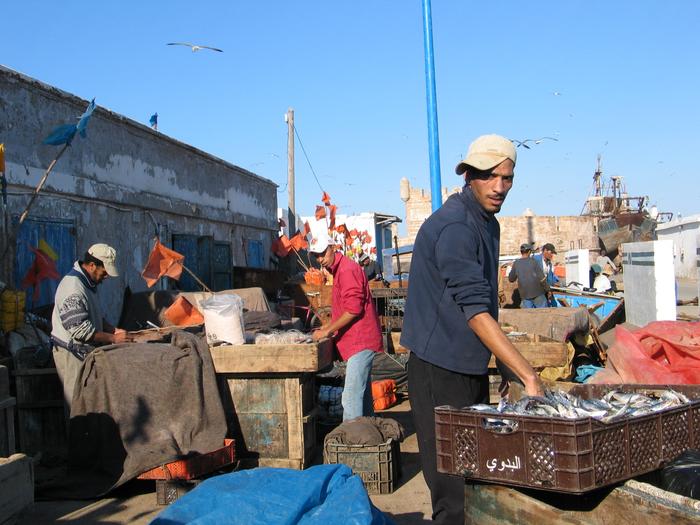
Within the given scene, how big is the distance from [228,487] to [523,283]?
9.66 m

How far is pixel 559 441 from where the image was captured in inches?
107

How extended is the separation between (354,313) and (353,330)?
14 cm

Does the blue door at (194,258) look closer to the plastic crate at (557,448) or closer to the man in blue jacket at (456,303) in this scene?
the man in blue jacket at (456,303)

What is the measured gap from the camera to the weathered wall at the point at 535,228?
147ft

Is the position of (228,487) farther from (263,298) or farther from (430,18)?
(430,18)

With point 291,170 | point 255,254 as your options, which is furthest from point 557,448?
point 291,170

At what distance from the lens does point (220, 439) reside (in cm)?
567

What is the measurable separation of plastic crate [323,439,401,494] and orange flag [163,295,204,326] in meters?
3.24

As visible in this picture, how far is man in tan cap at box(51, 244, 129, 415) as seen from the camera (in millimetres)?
5980

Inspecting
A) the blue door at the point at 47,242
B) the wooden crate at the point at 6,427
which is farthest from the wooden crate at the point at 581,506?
the blue door at the point at 47,242

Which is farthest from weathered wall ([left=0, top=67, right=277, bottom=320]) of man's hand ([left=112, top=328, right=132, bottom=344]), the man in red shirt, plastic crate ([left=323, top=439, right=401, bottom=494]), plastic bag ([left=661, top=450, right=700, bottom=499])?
plastic bag ([left=661, top=450, right=700, bottom=499])

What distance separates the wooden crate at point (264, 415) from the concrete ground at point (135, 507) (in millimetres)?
800

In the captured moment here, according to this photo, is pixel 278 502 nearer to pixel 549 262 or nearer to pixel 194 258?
pixel 194 258

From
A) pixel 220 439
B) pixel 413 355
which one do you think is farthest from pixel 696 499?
pixel 220 439
